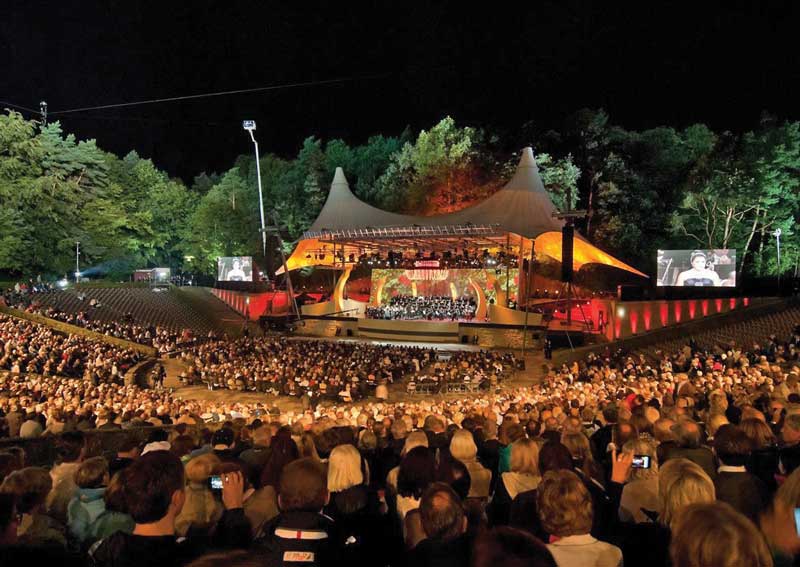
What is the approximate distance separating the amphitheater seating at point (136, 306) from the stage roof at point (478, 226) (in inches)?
254

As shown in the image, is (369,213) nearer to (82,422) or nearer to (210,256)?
(210,256)

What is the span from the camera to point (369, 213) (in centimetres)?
2589

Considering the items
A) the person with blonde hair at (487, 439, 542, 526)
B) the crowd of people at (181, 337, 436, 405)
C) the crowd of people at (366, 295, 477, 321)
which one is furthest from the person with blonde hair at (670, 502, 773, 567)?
the crowd of people at (366, 295, 477, 321)

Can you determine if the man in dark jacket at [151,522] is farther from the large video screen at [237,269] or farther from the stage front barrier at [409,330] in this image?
the large video screen at [237,269]

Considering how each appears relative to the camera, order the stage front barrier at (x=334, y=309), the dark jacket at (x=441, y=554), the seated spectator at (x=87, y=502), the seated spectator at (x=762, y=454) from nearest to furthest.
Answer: the dark jacket at (x=441, y=554) → the seated spectator at (x=87, y=502) → the seated spectator at (x=762, y=454) → the stage front barrier at (x=334, y=309)

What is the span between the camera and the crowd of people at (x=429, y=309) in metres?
25.7

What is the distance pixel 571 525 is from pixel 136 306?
26.4m

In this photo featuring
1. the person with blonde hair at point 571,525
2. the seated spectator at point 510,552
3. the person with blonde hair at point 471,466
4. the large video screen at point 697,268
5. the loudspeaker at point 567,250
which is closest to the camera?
the seated spectator at point 510,552

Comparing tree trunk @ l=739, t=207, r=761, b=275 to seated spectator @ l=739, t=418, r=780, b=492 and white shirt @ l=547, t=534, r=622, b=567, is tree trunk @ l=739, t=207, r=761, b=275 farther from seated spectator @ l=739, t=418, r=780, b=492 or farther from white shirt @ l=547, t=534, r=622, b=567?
white shirt @ l=547, t=534, r=622, b=567

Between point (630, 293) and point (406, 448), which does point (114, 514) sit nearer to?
point (406, 448)

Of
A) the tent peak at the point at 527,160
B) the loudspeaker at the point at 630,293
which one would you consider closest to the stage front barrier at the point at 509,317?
the loudspeaker at the point at 630,293

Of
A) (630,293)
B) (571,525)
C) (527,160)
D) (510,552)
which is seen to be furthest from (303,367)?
(527,160)

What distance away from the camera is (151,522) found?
1882 mm

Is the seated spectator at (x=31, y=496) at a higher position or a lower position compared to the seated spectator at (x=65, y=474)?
higher
